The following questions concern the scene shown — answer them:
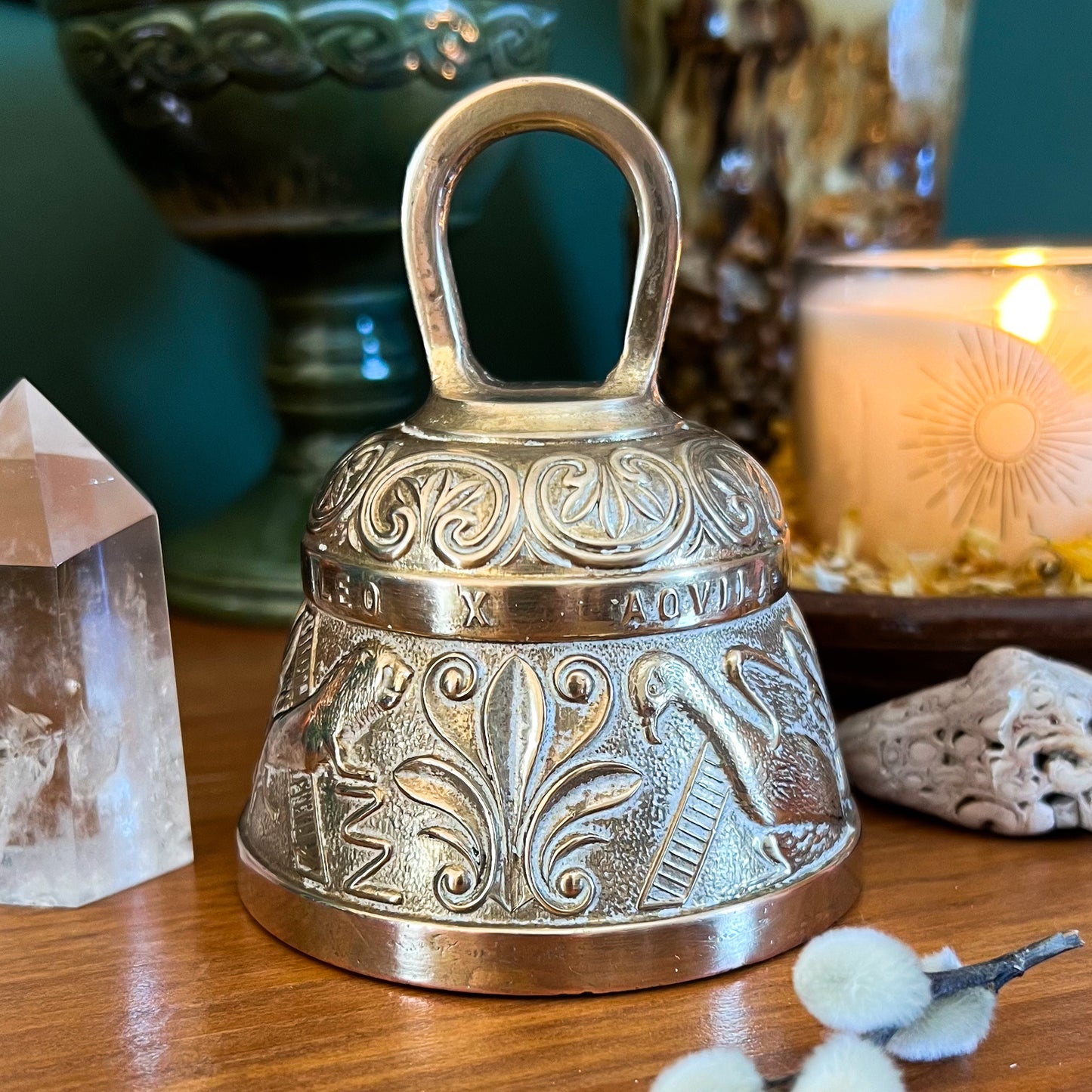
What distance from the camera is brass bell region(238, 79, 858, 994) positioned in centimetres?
46

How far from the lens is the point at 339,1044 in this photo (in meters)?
0.43

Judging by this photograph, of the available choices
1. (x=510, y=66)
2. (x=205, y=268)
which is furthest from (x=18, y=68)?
(x=510, y=66)

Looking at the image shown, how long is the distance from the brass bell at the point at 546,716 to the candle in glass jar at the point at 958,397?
9.7 inches

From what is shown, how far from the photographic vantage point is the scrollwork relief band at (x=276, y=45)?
777 mm

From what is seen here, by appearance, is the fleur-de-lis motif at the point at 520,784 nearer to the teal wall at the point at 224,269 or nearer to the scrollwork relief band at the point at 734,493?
the scrollwork relief band at the point at 734,493

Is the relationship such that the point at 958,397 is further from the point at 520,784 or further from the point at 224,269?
the point at 224,269

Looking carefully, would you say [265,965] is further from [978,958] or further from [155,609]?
[978,958]

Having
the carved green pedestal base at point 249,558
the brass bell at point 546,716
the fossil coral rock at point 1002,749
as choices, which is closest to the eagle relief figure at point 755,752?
the brass bell at point 546,716

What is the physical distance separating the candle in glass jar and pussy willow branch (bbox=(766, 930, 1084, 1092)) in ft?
1.08

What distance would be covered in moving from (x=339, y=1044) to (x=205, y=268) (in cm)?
73

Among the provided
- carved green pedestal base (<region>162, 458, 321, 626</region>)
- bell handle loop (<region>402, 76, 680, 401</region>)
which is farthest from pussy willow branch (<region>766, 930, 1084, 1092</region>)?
carved green pedestal base (<region>162, 458, 321, 626</region>)

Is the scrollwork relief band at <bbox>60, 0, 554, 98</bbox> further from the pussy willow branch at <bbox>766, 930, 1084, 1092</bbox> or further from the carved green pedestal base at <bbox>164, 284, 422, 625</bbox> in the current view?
the pussy willow branch at <bbox>766, 930, 1084, 1092</bbox>

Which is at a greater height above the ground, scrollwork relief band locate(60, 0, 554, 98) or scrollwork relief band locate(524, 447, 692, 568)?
scrollwork relief band locate(60, 0, 554, 98)

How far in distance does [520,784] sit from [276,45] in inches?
19.8
